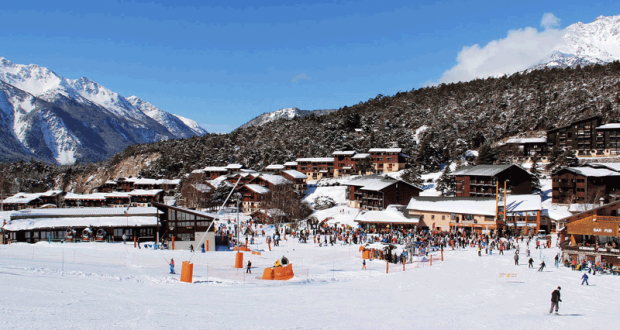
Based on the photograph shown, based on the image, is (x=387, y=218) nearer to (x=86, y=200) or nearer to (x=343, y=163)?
(x=343, y=163)

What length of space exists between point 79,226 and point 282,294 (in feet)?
71.0

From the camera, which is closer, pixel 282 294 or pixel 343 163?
pixel 282 294

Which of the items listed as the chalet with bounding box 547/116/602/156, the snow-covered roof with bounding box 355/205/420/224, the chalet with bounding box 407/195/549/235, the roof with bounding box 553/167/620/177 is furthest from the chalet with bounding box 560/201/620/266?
the chalet with bounding box 547/116/602/156

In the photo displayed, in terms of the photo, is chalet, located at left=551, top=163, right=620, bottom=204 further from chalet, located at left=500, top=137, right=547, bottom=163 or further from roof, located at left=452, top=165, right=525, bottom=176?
chalet, located at left=500, top=137, right=547, bottom=163

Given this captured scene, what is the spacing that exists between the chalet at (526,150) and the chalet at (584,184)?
1630 cm

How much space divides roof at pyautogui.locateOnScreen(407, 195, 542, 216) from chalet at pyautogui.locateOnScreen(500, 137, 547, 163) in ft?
78.3

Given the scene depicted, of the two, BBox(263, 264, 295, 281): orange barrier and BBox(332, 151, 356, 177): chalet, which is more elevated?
BBox(332, 151, 356, 177): chalet

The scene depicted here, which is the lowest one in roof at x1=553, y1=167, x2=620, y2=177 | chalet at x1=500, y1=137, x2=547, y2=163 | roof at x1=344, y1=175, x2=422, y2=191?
roof at x1=344, y1=175, x2=422, y2=191

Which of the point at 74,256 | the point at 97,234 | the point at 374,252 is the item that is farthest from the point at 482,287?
the point at 97,234

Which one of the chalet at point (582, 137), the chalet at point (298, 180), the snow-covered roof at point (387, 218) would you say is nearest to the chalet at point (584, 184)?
the snow-covered roof at point (387, 218)

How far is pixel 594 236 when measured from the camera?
2895 centimetres

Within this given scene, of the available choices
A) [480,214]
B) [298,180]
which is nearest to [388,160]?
[298,180]

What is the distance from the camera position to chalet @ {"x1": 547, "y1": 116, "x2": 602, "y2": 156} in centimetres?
6353

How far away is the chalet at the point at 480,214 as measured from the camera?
3900cm
